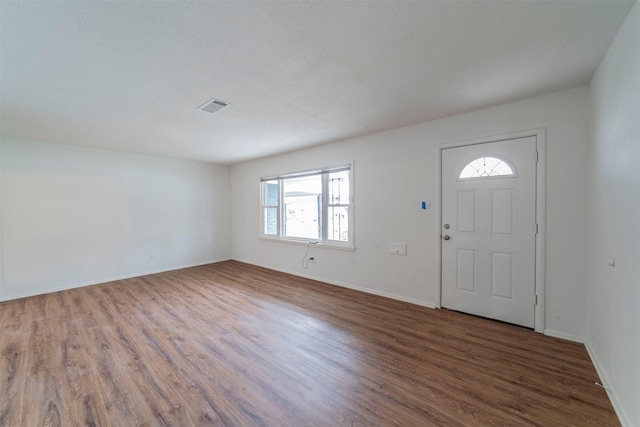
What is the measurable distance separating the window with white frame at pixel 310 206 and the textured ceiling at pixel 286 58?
1.38m

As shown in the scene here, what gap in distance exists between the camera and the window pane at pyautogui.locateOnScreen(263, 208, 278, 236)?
5.62 meters

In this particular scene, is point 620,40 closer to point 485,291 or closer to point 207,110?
point 485,291

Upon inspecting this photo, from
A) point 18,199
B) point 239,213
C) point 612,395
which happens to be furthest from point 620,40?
point 18,199

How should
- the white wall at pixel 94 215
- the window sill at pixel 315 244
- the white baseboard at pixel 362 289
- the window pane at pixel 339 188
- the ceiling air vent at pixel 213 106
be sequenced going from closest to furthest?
the ceiling air vent at pixel 213 106
the white baseboard at pixel 362 289
the white wall at pixel 94 215
the window sill at pixel 315 244
the window pane at pixel 339 188

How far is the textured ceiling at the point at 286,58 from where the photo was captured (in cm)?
Answer: 147

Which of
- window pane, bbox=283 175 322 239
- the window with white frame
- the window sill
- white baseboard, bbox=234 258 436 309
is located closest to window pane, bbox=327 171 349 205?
the window with white frame

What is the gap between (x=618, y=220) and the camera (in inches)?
66.3

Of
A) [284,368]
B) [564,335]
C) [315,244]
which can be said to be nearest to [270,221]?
[315,244]

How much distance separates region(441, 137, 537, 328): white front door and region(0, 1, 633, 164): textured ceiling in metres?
0.63

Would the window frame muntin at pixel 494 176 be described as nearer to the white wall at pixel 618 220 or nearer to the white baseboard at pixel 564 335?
the white wall at pixel 618 220

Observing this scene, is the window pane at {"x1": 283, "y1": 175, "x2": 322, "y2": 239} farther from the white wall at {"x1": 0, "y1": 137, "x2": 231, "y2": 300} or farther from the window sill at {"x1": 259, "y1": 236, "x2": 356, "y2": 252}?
the white wall at {"x1": 0, "y1": 137, "x2": 231, "y2": 300}

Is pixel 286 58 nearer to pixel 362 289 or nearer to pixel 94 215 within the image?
pixel 362 289

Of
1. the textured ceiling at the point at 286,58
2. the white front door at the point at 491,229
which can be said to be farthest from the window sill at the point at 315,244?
the textured ceiling at the point at 286,58

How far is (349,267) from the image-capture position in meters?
4.18
